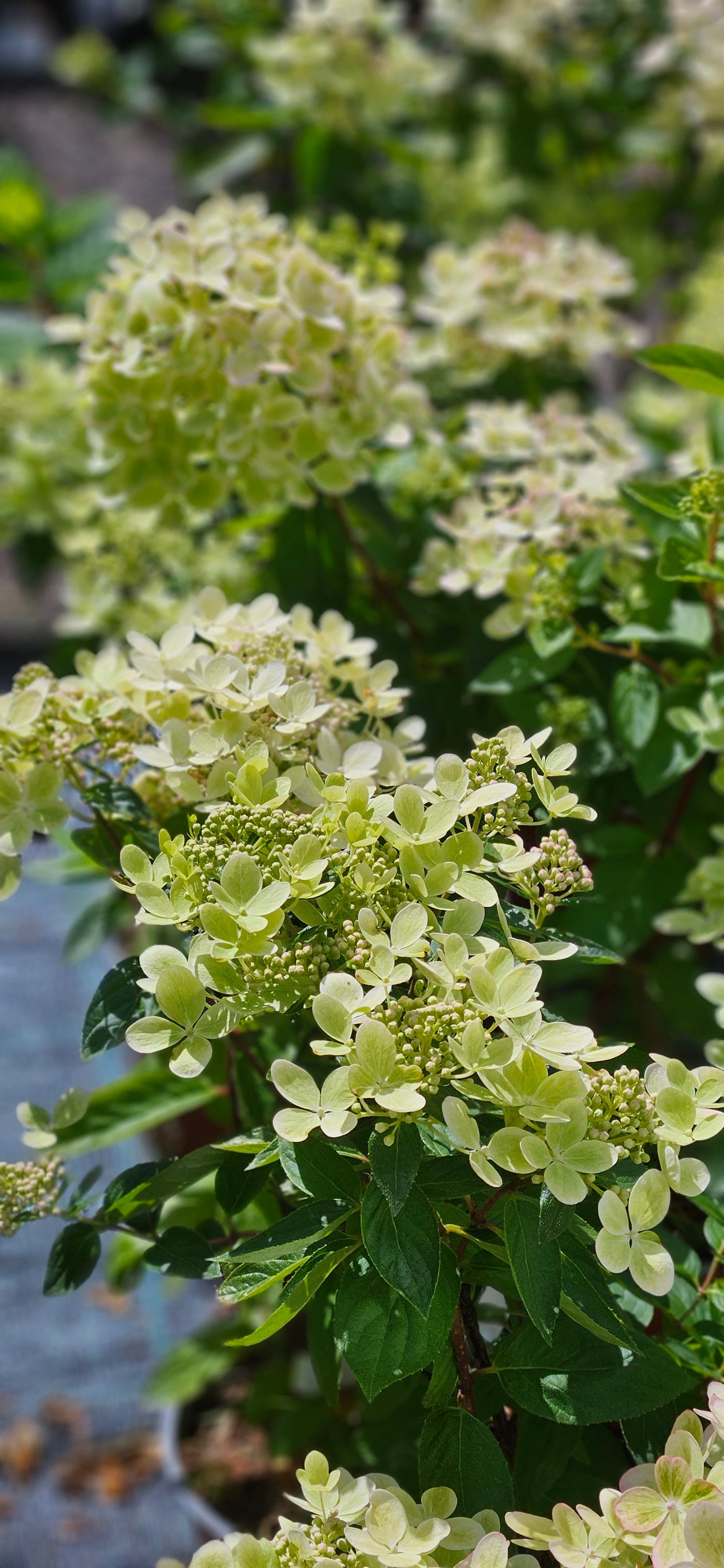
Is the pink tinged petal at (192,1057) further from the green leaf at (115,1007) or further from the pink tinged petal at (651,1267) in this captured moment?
the pink tinged petal at (651,1267)

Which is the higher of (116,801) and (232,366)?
(232,366)

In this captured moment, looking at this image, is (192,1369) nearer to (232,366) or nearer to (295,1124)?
(295,1124)

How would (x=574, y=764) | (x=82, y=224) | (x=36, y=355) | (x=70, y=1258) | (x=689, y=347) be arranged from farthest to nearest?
(x=82, y=224) → (x=36, y=355) → (x=574, y=764) → (x=689, y=347) → (x=70, y=1258)

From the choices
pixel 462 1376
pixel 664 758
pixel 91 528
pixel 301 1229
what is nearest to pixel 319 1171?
pixel 301 1229

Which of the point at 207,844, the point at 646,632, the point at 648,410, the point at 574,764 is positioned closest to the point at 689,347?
the point at 646,632

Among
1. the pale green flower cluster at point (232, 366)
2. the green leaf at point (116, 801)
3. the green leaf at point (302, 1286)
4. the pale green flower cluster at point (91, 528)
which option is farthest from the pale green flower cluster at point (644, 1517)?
the pale green flower cluster at point (91, 528)

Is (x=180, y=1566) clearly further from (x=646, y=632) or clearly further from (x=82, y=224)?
(x=82, y=224)
